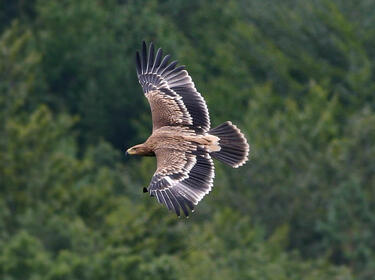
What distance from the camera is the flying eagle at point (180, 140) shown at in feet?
44.0

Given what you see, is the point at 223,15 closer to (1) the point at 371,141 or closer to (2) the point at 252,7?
(2) the point at 252,7

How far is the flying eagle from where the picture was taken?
528 inches

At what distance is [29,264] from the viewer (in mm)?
29281

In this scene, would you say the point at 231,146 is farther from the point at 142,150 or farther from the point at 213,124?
the point at 213,124

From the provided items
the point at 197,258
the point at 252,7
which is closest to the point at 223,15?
the point at 252,7

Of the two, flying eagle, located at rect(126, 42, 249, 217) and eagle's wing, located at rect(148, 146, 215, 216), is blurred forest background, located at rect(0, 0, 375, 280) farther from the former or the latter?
eagle's wing, located at rect(148, 146, 215, 216)

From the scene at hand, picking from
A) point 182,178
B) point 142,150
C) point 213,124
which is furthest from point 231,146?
point 213,124

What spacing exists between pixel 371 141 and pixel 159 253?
1290 centimetres

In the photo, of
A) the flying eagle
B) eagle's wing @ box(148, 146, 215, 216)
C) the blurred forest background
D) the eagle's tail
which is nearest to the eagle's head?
the flying eagle

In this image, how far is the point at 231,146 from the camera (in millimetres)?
14484

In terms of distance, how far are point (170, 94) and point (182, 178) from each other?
74.7 inches

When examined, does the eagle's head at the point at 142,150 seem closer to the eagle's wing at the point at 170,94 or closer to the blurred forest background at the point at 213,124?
the eagle's wing at the point at 170,94

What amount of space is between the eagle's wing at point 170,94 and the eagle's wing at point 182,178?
70 centimetres

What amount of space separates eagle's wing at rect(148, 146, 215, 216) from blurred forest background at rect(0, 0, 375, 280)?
9831 mm
